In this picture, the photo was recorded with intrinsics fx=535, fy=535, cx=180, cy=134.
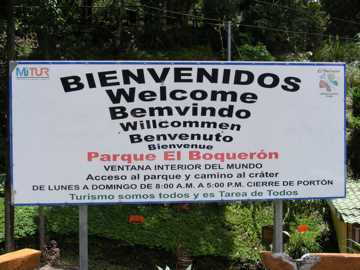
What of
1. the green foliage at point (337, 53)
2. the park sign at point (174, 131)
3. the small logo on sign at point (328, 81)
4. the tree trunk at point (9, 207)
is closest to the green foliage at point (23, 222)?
the tree trunk at point (9, 207)

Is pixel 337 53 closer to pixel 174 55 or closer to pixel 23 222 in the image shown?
pixel 174 55

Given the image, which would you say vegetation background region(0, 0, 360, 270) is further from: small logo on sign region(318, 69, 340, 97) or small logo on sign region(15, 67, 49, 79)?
small logo on sign region(318, 69, 340, 97)

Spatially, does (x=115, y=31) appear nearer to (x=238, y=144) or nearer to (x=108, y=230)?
(x=108, y=230)

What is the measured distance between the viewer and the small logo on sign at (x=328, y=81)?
5.84 m

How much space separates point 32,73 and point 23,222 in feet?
17.8

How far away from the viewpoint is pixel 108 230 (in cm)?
1011

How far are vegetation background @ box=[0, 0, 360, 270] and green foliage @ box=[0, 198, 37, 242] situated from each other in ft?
0.06

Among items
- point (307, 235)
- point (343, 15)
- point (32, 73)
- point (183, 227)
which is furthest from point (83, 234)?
point (343, 15)

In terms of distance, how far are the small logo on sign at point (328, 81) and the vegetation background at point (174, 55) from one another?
462 centimetres

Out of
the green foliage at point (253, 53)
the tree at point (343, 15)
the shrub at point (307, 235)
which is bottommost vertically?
the shrub at point (307, 235)

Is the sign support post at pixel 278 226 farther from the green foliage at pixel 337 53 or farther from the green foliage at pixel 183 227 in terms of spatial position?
the green foliage at pixel 337 53

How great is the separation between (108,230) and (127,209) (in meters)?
0.66

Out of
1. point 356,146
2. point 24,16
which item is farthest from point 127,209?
point 356,146

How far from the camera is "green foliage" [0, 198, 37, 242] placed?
32.9 feet
